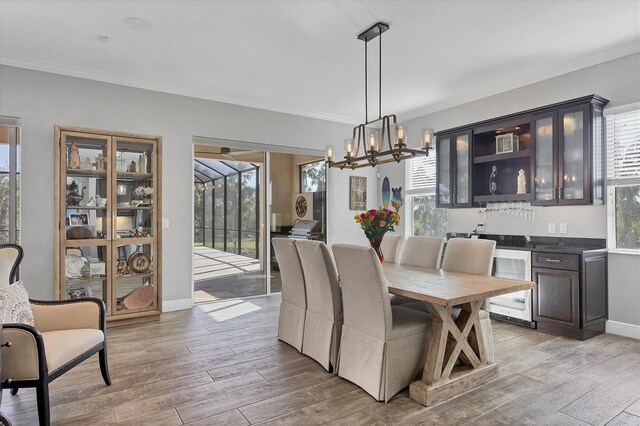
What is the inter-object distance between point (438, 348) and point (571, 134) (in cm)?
291

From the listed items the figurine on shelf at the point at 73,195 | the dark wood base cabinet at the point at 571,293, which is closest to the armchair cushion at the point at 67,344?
the figurine on shelf at the point at 73,195

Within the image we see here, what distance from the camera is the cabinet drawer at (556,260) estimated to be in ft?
12.1

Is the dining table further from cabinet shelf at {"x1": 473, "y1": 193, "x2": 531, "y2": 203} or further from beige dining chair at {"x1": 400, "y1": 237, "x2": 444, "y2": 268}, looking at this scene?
cabinet shelf at {"x1": 473, "y1": 193, "x2": 531, "y2": 203}

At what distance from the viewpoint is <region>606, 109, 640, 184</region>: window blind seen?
3791mm

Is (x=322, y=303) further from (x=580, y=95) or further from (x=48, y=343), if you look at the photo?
(x=580, y=95)

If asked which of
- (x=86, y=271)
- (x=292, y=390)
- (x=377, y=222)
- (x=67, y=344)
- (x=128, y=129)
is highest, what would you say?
(x=128, y=129)

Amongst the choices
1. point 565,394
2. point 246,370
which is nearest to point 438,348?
point 565,394

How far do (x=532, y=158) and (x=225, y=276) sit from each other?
4.32 meters

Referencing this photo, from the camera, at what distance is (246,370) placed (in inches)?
118

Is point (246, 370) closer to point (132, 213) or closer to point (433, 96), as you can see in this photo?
point (132, 213)

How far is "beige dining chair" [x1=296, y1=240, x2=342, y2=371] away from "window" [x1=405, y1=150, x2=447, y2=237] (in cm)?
325

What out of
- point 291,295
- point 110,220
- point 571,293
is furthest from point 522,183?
point 110,220

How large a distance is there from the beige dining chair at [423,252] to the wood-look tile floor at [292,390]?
998mm

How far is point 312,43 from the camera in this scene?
3.66 m
